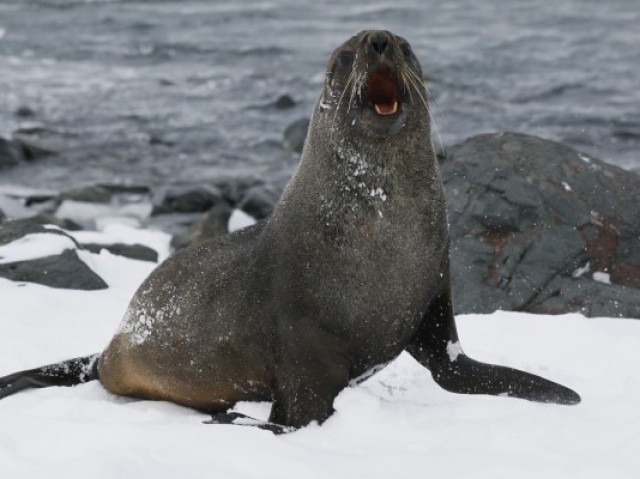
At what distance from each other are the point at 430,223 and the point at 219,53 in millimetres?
22013

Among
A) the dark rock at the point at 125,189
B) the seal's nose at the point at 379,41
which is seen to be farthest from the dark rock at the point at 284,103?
the seal's nose at the point at 379,41

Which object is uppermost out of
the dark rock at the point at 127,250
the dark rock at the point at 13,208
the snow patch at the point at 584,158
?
the snow patch at the point at 584,158

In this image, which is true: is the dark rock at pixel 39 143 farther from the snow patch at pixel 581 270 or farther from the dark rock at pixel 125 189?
the snow patch at pixel 581 270

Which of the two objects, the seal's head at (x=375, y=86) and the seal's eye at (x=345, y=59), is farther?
the seal's eye at (x=345, y=59)

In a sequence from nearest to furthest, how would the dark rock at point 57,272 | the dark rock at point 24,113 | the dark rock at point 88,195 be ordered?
the dark rock at point 57,272 → the dark rock at point 88,195 → the dark rock at point 24,113

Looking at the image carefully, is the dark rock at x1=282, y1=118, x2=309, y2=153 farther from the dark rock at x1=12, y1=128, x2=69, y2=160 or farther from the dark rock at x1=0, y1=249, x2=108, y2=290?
the dark rock at x1=0, y1=249, x2=108, y2=290

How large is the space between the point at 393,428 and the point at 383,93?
1410 mm

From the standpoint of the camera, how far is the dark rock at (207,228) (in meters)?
10.8

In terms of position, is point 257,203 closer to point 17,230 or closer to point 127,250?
point 127,250

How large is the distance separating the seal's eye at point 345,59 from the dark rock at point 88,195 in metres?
8.73

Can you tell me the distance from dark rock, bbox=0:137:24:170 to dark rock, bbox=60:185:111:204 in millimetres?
2600

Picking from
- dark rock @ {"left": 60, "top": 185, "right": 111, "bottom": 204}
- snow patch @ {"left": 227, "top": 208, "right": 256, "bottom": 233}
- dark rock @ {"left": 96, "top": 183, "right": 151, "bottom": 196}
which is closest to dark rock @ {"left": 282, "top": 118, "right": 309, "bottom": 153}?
dark rock @ {"left": 96, "top": 183, "right": 151, "bottom": 196}

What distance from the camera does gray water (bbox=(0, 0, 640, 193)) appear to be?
15.6 metres

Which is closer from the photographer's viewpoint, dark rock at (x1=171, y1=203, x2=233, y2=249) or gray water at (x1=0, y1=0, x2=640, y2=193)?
dark rock at (x1=171, y1=203, x2=233, y2=249)
